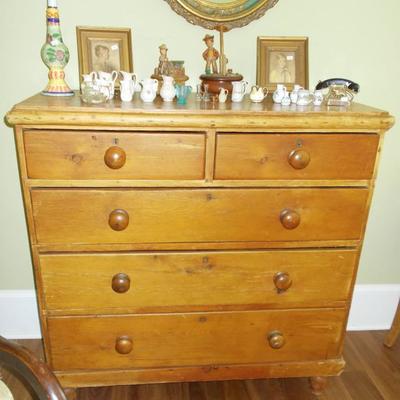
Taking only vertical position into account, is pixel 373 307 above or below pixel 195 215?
below

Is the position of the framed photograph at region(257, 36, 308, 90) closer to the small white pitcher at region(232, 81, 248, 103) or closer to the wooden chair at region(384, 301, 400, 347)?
the small white pitcher at region(232, 81, 248, 103)

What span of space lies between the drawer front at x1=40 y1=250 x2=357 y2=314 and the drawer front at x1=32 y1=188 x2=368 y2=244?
8 cm

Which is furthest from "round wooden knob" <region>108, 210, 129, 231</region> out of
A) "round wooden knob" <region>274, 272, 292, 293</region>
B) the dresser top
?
"round wooden knob" <region>274, 272, 292, 293</region>

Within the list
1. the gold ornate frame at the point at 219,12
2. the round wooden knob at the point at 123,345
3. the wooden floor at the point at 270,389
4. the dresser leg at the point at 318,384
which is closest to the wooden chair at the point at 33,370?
the round wooden knob at the point at 123,345

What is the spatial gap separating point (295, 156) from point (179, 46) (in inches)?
31.5

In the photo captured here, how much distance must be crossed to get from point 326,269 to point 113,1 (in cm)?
140

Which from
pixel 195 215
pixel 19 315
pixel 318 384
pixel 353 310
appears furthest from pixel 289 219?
pixel 19 315

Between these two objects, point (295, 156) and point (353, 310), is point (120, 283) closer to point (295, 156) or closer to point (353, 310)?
point (295, 156)

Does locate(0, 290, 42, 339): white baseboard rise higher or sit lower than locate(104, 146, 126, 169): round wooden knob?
lower

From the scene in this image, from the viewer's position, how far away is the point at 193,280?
1443mm

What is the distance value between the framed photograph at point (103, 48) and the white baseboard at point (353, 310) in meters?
1.18

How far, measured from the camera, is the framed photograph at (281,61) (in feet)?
5.74

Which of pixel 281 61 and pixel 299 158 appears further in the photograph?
pixel 281 61

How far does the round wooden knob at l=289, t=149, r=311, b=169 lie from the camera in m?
1.31
